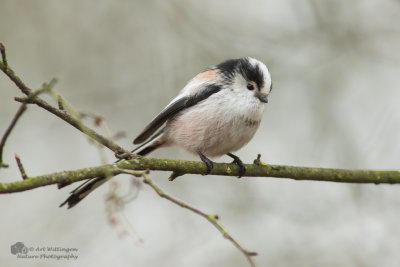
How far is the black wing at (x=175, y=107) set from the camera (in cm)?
480

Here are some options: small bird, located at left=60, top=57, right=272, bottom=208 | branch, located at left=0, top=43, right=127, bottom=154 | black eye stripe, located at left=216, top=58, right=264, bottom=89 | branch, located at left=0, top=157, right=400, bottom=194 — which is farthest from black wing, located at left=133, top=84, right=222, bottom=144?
branch, located at left=0, top=43, right=127, bottom=154

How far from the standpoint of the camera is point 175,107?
16.1 feet

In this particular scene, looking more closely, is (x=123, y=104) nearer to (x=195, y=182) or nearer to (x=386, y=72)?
(x=195, y=182)

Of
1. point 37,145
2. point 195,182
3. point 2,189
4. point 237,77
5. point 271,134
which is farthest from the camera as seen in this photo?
point 271,134

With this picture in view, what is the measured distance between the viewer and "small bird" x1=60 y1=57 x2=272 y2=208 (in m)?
4.55

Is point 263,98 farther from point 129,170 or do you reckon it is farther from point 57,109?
point 57,109

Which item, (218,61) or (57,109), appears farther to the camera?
(218,61)

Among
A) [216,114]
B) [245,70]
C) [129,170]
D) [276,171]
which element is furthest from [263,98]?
[129,170]

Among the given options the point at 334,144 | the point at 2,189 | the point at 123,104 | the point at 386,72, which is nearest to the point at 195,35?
the point at 123,104

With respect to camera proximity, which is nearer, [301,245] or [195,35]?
[301,245]

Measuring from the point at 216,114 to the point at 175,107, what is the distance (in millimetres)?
568

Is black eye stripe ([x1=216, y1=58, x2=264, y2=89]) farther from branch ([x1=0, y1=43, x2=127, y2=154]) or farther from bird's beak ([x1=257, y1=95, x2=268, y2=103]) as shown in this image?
branch ([x1=0, y1=43, x2=127, y2=154])

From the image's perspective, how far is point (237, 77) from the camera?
482 centimetres

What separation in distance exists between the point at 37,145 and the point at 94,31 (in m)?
2.30
